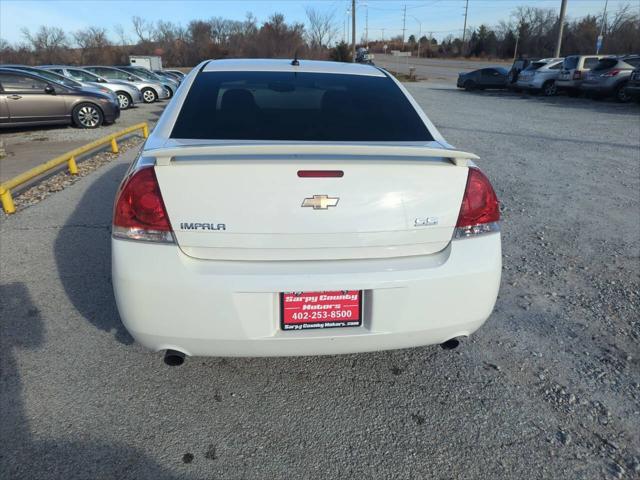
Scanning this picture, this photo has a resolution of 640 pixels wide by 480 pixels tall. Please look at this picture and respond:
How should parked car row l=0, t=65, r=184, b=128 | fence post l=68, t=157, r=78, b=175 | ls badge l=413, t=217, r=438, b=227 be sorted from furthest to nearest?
1. parked car row l=0, t=65, r=184, b=128
2. fence post l=68, t=157, r=78, b=175
3. ls badge l=413, t=217, r=438, b=227

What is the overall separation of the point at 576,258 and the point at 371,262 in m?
2.83

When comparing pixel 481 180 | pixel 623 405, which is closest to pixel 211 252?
pixel 481 180


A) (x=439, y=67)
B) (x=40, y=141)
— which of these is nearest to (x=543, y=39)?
(x=439, y=67)

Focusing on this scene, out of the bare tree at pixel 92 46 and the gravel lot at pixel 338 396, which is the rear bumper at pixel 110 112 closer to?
the gravel lot at pixel 338 396

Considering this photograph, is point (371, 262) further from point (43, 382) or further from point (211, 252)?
point (43, 382)

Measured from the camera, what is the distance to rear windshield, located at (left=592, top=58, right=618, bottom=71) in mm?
17423

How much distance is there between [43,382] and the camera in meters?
2.52

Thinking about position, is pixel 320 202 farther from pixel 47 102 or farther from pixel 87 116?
pixel 87 116

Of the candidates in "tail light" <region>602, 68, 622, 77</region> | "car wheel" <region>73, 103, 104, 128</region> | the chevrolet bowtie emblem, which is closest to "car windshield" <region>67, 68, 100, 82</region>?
"car wheel" <region>73, 103, 104, 128</region>

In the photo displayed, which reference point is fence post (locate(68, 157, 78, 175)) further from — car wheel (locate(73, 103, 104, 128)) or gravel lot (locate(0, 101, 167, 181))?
car wheel (locate(73, 103, 104, 128))

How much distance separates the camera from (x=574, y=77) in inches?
779

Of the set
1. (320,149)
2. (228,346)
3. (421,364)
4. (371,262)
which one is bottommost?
(421,364)

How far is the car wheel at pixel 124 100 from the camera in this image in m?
17.7

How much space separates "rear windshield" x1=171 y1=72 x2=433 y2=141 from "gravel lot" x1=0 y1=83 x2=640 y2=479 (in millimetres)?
1322
